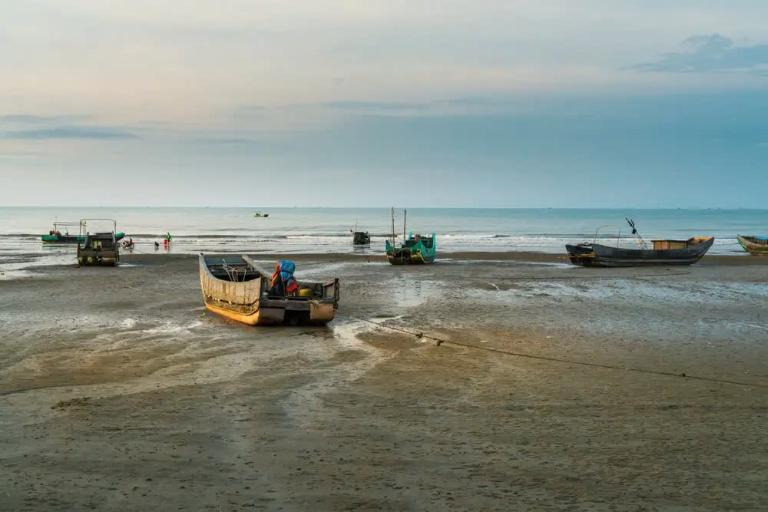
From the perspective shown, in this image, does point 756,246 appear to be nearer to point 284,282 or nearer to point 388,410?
point 284,282

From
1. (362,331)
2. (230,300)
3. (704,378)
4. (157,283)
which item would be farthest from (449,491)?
(157,283)

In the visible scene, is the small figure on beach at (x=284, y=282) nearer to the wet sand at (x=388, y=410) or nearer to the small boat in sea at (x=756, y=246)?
the wet sand at (x=388, y=410)

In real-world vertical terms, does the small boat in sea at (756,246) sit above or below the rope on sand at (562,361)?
above

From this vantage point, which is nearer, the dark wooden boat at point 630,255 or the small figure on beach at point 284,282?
the small figure on beach at point 284,282

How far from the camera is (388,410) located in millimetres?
11031

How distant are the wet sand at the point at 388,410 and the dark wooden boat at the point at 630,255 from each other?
61.3 ft

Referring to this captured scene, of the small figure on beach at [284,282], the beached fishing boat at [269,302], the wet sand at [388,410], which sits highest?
the small figure on beach at [284,282]

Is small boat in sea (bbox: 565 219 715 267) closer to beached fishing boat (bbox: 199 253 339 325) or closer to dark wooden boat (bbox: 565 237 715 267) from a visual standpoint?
dark wooden boat (bbox: 565 237 715 267)

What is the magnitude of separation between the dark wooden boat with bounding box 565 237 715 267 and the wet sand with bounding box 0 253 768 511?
18680mm

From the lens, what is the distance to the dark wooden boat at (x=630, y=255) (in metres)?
41.8

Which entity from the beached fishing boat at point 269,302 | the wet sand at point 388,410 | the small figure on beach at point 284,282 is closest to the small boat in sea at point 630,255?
the wet sand at point 388,410

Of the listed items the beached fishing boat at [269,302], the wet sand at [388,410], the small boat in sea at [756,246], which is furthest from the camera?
the small boat in sea at [756,246]

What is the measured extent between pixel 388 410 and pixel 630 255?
33744mm

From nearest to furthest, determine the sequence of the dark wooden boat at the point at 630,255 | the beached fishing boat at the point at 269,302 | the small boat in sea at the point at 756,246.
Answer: the beached fishing boat at the point at 269,302, the dark wooden boat at the point at 630,255, the small boat in sea at the point at 756,246
